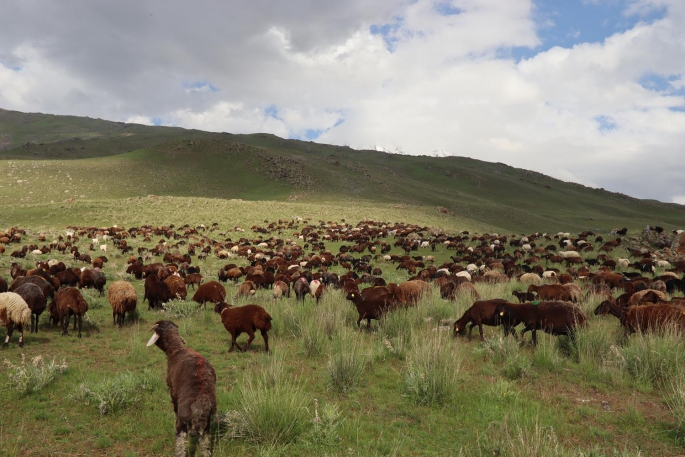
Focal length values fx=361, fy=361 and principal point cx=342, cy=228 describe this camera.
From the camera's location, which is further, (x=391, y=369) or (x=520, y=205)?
(x=520, y=205)

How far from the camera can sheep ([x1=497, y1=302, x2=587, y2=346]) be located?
8.66 m

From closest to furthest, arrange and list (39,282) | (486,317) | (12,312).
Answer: (12,312) → (486,317) → (39,282)

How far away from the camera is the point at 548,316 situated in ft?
29.0

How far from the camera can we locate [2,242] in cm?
2452

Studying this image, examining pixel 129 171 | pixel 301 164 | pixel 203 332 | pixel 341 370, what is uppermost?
pixel 301 164

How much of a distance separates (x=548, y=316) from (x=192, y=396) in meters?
8.12

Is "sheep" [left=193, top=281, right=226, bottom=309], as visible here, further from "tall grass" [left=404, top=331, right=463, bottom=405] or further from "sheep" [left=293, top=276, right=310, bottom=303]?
"tall grass" [left=404, top=331, right=463, bottom=405]

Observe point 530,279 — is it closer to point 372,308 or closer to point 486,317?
point 486,317

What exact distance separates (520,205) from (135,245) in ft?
305

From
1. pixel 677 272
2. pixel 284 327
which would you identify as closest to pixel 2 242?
pixel 284 327

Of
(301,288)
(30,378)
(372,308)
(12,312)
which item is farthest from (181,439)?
(301,288)

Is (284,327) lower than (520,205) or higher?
lower

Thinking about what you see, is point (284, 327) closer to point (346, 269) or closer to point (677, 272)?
point (346, 269)

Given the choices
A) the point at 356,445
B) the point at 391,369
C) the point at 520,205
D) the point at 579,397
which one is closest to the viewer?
the point at 356,445
